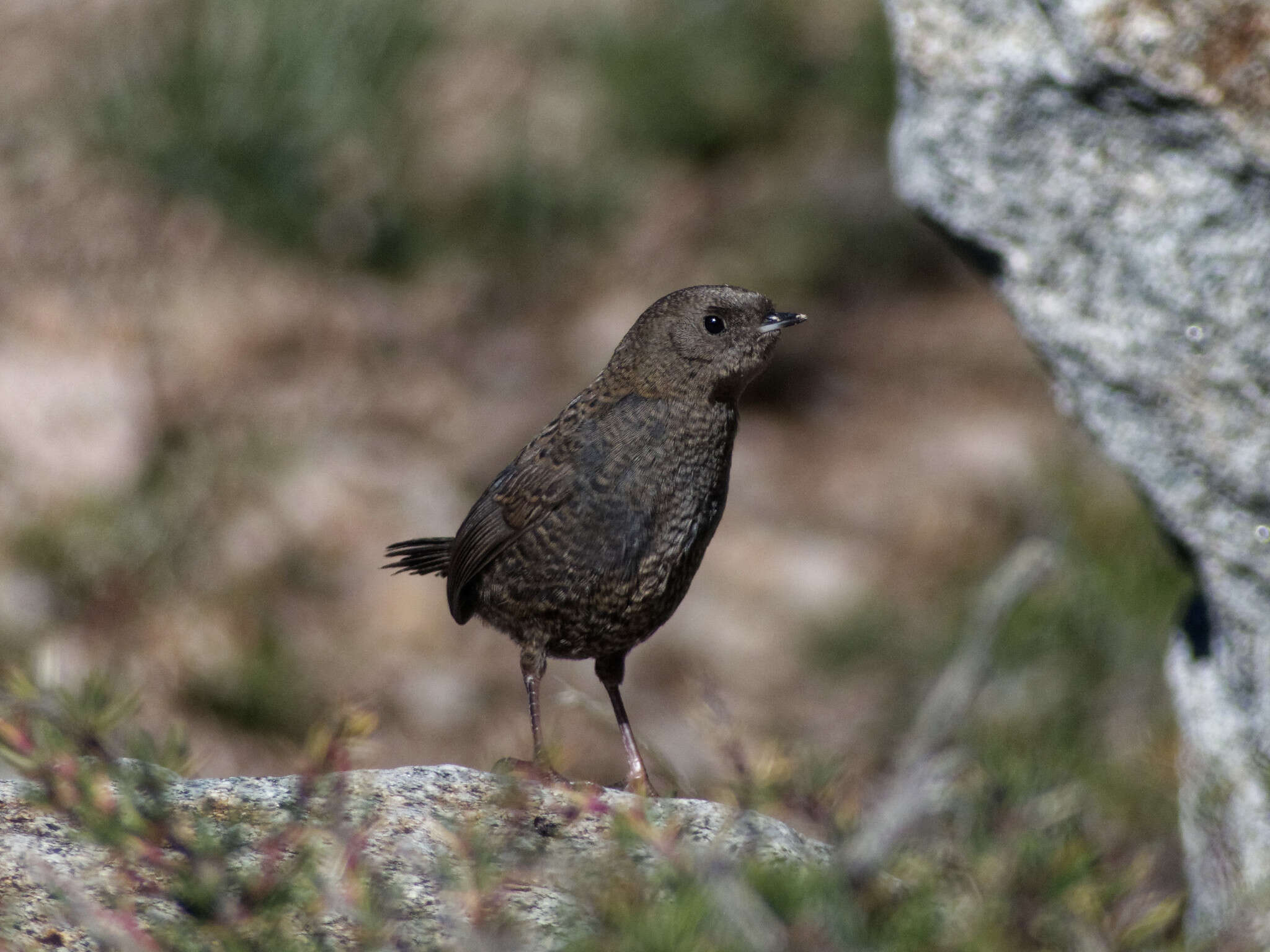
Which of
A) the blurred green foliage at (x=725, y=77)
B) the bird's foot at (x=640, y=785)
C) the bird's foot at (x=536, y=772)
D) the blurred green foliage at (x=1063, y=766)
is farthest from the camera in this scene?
the blurred green foliage at (x=725, y=77)

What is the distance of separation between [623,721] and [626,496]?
2.45 ft

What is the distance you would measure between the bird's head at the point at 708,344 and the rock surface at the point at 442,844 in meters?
1.11

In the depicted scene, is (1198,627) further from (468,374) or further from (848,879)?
(468,374)

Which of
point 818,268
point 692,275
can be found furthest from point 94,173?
point 818,268

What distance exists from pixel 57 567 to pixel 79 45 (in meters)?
3.72

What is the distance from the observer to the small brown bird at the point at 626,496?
3660 millimetres

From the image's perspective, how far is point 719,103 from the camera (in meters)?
9.22

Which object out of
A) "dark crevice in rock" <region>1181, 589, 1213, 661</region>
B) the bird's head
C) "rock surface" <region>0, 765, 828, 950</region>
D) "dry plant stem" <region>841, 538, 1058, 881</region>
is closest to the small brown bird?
the bird's head

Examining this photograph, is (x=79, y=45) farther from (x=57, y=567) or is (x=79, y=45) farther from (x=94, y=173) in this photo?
(x=57, y=567)

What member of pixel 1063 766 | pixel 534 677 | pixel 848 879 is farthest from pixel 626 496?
pixel 848 879

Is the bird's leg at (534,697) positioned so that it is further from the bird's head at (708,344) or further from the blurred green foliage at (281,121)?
the blurred green foliage at (281,121)

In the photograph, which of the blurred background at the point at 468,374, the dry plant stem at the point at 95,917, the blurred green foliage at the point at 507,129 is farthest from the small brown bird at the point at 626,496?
the blurred green foliage at the point at 507,129

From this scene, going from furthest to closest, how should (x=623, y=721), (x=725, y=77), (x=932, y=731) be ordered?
(x=725, y=77) → (x=623, y=721) → (x=932, y=731)

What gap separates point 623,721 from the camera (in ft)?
13.3
